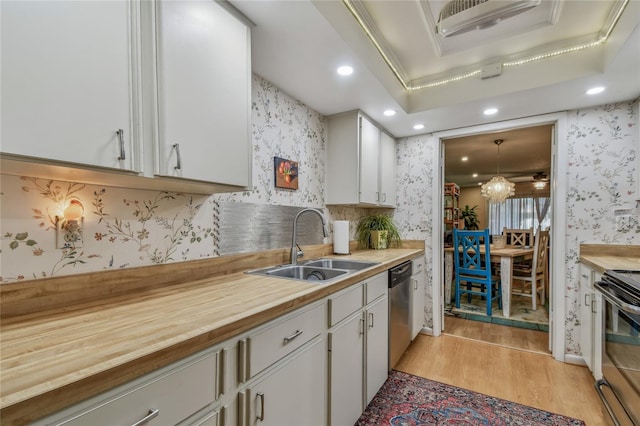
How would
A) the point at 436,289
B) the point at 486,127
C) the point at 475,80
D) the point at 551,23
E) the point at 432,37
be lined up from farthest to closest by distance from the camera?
the point at 436,289, the point at 486,127, the point at 475,80, the point at 432,37, the point at 551,23

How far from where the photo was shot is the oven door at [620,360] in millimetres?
1276

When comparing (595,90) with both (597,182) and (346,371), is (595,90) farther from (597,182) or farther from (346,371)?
(346,371)

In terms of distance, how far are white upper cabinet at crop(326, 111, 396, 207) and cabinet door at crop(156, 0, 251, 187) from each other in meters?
1.25

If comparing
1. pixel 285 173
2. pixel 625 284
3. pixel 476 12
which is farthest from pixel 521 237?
pixel 285 173

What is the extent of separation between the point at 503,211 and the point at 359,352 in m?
7.78

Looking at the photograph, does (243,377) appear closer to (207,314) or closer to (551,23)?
(207,314)

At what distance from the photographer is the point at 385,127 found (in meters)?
2.88

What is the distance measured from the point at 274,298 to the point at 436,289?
242 cm

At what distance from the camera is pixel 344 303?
146cm

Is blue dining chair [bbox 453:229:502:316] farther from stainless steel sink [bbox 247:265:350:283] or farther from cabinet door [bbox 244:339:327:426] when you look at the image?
cabinet door [bbox 244:339:327:426]

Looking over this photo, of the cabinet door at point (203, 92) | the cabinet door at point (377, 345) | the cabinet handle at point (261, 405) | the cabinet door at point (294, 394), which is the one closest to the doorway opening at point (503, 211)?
the cabinet door at point (377, 345)

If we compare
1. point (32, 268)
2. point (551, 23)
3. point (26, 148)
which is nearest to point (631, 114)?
point (551, 23)

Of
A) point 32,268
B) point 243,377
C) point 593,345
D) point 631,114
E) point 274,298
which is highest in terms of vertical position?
point 631,114

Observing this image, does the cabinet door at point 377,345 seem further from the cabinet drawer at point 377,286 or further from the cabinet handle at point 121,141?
the cabinet handle at point 121,141
